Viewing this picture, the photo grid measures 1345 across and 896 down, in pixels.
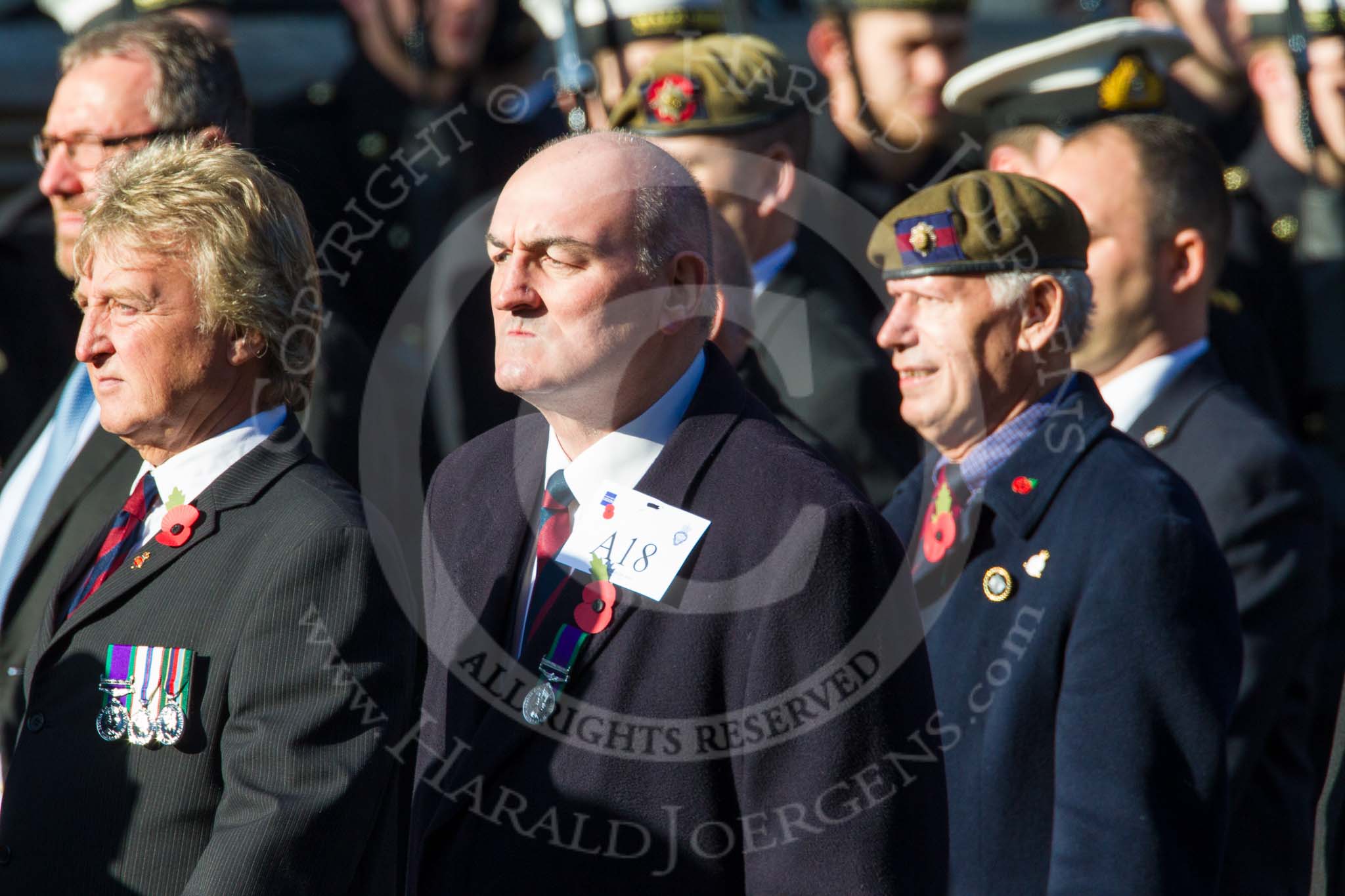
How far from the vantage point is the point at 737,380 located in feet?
8.87

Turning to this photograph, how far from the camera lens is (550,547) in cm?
262

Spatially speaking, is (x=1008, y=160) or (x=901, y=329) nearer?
(x=901, y=329)

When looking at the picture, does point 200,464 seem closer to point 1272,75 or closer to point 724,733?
point 724,733

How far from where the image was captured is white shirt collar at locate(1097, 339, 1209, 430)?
3.82m

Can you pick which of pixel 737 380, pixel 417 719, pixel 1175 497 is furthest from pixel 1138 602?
pixel 417 719

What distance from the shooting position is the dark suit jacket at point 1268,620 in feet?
11.3

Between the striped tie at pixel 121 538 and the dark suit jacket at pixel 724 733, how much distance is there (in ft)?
1.91

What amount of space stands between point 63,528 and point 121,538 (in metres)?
0.67

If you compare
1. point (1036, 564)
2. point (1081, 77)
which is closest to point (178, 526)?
point (1036, 564)

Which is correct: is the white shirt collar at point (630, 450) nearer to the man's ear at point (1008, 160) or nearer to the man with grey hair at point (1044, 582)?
the man with grey hair at point (1044, 582)

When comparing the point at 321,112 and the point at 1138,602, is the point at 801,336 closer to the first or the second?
the point at 1138,602

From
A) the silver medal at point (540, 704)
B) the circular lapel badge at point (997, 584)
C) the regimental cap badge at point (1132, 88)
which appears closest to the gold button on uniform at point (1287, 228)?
the regimental cap badge at point (1132, 88)

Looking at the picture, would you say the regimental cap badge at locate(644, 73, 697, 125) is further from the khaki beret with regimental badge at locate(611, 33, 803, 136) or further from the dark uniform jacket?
the dark uniform jacket

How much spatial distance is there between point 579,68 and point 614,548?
316 cm
